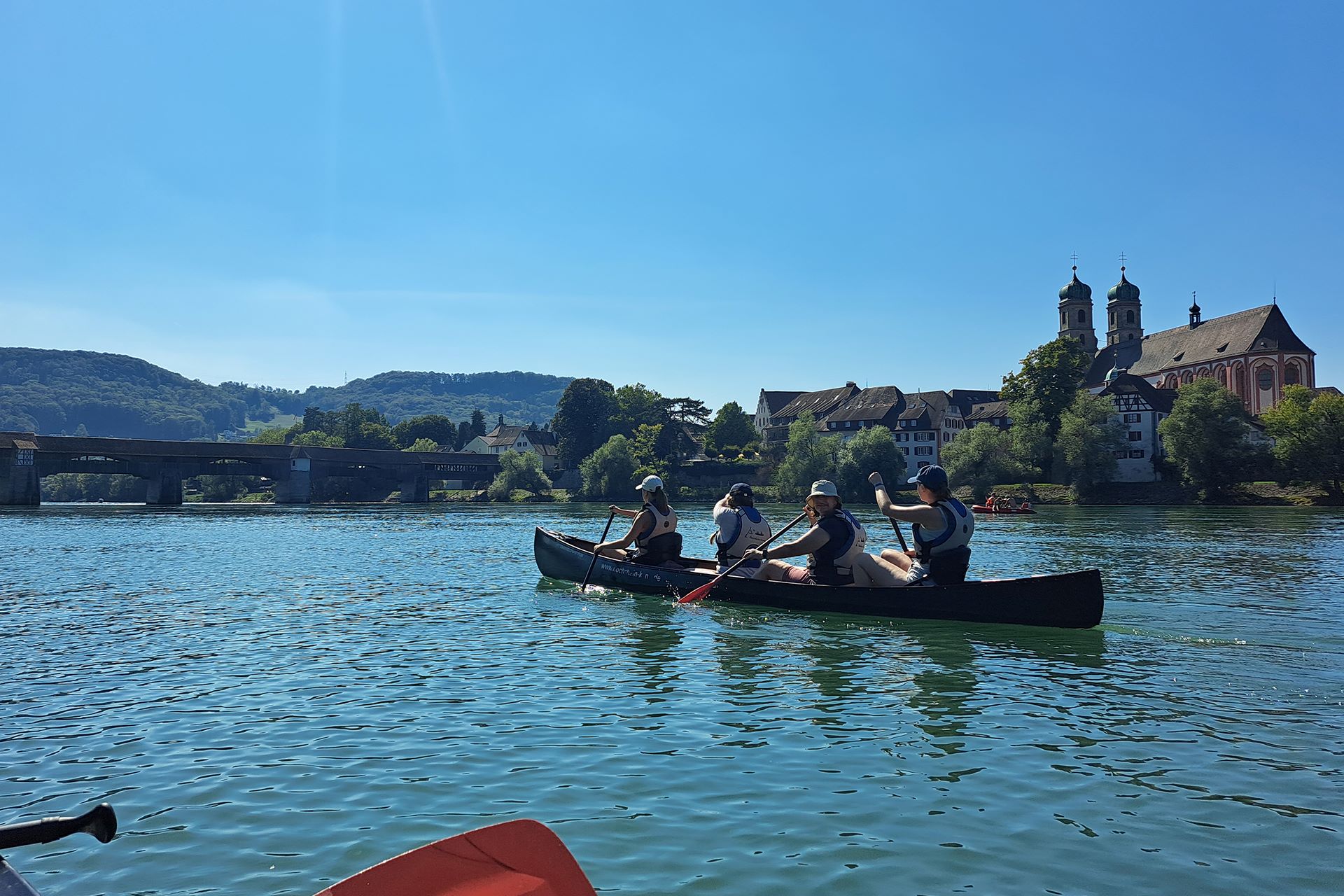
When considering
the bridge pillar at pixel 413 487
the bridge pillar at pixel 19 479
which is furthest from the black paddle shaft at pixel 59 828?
the bridge pillar at pixel 413 487

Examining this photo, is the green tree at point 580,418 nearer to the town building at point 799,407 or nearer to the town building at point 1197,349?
the town building at point 799,407

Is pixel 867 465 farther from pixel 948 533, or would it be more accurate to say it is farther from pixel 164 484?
pixel 948 533

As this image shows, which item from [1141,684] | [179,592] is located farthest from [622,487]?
[1141,684]

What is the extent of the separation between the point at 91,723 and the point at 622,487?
9554cm

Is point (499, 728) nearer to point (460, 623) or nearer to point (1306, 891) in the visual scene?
point (1306, 891)

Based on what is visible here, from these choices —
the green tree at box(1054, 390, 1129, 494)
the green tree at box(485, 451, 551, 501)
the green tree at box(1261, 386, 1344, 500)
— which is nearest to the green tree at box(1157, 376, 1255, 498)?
the green tree at box(1261, 386, 1344, 500)

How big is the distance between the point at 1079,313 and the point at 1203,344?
27.0 metres

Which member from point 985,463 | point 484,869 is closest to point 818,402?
point 985,463

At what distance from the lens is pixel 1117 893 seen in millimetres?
5238

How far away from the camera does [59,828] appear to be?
3.28 m

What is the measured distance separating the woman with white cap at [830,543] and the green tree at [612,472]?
8781 centimetres

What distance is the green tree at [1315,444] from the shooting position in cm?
6669

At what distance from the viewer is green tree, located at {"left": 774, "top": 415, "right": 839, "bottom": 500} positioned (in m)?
89.9

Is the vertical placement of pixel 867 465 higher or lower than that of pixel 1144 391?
lower
